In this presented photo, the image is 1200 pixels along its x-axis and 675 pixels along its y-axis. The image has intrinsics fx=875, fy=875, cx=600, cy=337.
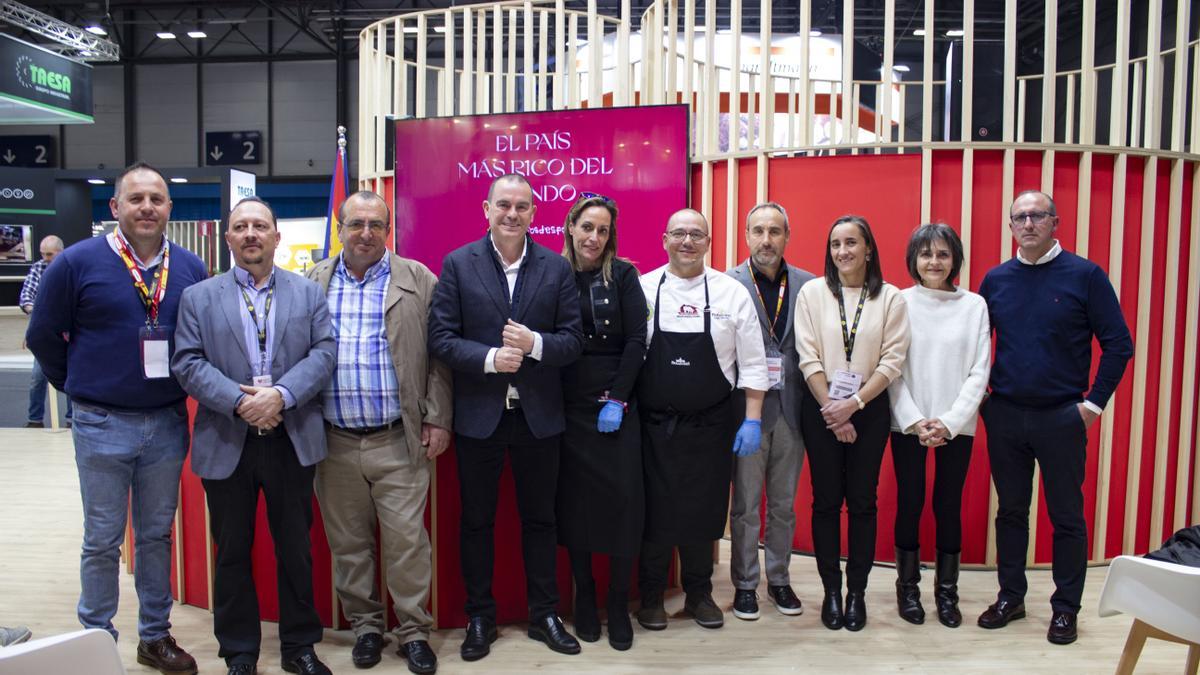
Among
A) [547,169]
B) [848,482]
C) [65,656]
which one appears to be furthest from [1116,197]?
[65,656]

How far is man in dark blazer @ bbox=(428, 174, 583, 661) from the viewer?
2.94 m

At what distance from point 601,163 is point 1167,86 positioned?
299 inches

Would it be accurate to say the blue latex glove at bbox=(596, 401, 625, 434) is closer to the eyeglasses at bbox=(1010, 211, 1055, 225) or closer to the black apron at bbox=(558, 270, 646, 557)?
the black apron at bbox=(558, 270, 646, 557)

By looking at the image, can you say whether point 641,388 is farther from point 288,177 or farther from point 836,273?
point 288,177

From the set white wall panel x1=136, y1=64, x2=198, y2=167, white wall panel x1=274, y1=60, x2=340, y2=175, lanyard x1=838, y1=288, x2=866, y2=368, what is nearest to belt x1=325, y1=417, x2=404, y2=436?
lanyard x1=838, y1=288, x2=866, y2=368

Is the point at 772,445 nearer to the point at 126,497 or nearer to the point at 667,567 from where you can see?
the point at 667,567

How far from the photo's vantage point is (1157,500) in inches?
164

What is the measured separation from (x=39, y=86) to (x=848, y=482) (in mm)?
10158

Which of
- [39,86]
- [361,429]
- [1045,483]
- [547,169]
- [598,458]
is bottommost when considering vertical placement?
[1045,483]

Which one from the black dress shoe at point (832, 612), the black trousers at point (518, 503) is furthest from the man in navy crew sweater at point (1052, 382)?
the black trousers at point (518, 503)

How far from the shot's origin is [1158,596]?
212 cm

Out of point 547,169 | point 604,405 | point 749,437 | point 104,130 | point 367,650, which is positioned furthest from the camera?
point 104,130

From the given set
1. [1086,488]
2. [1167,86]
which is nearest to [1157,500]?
[1086,488]

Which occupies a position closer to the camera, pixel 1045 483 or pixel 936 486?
pixel 1045 483
